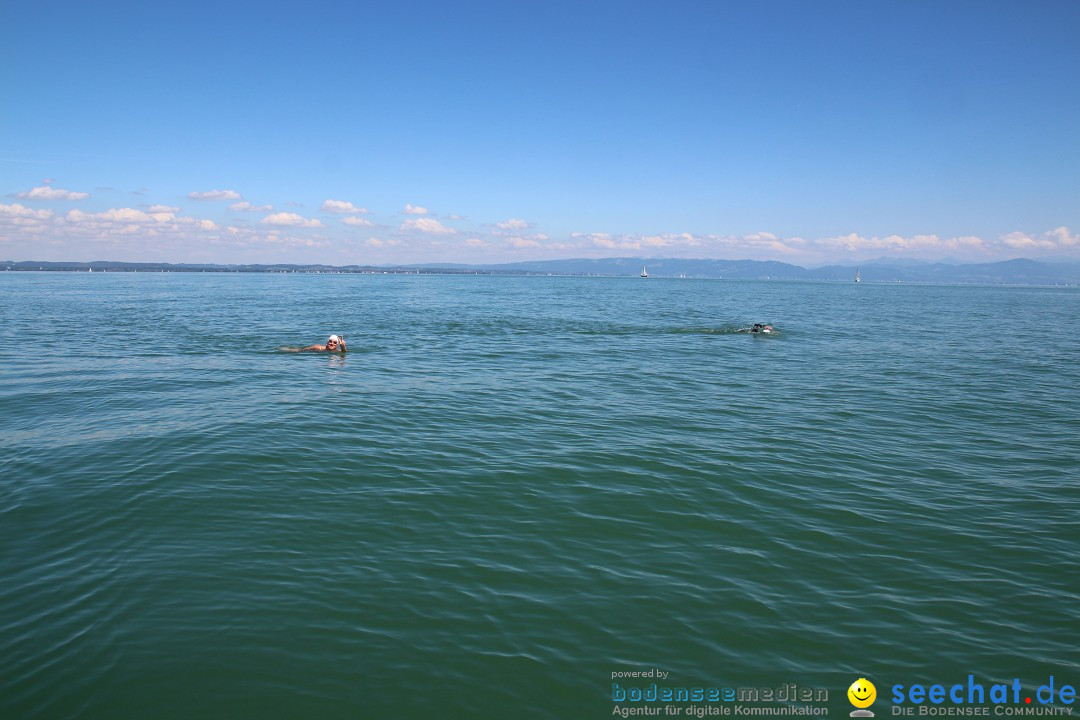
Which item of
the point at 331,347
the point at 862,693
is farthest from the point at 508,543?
the point at 331,347

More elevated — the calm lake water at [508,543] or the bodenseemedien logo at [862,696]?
the calm lake water at [508,543]

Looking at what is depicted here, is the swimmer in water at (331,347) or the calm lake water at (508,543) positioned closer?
the calm lake water at (508,543)

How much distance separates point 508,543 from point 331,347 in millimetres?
22295

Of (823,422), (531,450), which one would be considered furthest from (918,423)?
(531,450)

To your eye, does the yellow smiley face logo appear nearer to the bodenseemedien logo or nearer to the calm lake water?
the bodenseemedien logo

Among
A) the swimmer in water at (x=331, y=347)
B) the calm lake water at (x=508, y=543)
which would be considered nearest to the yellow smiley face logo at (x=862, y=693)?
the calm lake water at (x=508, y=543)

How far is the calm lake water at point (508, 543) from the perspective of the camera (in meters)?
7.03

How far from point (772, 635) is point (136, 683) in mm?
7926

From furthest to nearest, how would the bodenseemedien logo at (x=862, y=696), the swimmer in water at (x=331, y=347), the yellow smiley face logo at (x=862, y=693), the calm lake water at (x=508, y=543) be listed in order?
the swimmer in water at (x=331, y=347) < the calm lake water at (x=508, y=543) < the yellow smiley face logo at (x=862, y=693) < the bodenseemedien logo at (x=862, y=696)

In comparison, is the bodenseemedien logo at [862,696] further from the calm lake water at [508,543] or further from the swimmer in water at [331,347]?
the swimmer in water at [331,347]

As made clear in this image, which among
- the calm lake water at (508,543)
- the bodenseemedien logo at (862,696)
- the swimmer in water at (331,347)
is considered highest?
the swimmer in water at (331,347)

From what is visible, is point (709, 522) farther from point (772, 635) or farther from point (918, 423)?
point (918, 423)

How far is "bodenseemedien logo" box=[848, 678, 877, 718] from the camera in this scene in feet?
21.8

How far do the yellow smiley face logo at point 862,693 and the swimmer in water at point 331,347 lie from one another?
26981 millimetres
